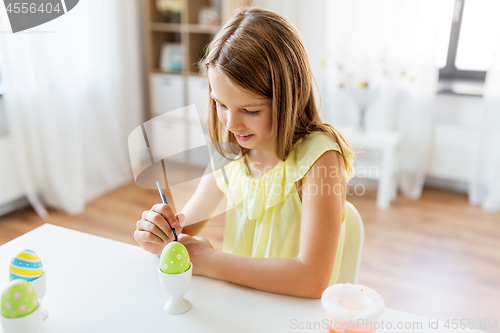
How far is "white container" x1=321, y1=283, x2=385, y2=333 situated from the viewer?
55 cm

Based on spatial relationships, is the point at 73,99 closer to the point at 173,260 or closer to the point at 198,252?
the point at 198,252

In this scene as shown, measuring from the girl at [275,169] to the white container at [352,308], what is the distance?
0.63 ft

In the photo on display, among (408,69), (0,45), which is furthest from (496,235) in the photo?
(0,45)

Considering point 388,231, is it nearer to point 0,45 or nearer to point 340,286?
point 340,286

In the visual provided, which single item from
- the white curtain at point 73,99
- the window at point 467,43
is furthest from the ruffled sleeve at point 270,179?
the window at point 467,43

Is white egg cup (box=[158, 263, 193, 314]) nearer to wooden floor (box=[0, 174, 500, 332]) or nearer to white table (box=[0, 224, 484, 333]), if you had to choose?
white table (box=[0, 224, 484, 333])

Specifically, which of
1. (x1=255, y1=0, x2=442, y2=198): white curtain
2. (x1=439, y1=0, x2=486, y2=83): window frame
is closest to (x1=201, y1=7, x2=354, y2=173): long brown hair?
(x1=255, y1=0, x2=442, y2=198): white curtain

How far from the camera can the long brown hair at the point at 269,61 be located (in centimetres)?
83

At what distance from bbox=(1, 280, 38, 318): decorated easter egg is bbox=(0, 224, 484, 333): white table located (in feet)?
0.36

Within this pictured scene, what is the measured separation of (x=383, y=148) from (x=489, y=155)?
0.69 metres

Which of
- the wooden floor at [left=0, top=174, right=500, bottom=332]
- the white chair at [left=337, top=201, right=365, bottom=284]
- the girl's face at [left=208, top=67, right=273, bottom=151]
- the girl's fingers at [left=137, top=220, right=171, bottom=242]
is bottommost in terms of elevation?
the wooden floor at [left=0, top=174, right=500, bottom=332]

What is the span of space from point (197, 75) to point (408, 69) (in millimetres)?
1426

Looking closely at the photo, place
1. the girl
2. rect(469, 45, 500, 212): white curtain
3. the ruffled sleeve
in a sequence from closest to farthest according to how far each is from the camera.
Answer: the girl < the ruffled sleeve < rect(469, 45, 500, 212): white curtain

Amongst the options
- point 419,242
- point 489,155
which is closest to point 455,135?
point 489,155
